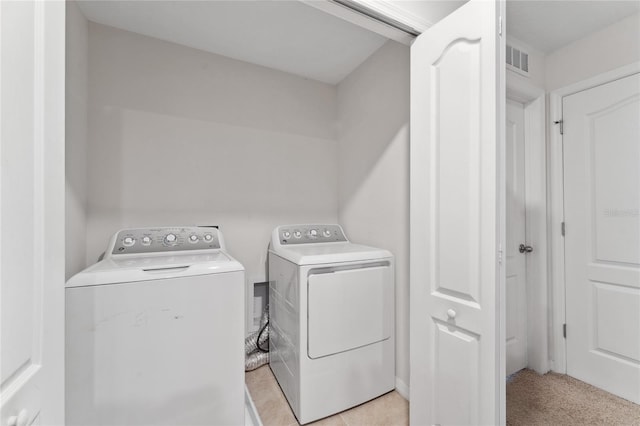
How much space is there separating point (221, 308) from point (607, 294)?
2454 millimetres

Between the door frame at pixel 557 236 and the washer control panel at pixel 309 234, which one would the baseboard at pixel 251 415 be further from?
the door frame at pixel 557 236

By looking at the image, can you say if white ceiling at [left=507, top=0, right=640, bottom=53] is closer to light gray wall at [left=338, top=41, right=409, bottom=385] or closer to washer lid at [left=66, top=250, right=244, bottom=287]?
light gray wall at [left=338, top=41, right=409, bottom=385]

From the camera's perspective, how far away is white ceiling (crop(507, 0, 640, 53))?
1594 millimetres

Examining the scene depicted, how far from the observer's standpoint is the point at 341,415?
165 centimetres

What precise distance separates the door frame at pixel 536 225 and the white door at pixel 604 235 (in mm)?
138

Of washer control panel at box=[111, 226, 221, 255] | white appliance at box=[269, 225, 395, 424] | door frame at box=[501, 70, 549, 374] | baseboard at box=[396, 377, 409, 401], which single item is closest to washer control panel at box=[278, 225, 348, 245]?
white appliance at box=[269, 225, 395, 424]

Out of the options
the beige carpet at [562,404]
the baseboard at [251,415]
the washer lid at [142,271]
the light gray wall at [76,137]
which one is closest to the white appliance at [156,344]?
the washer lid at [142,271]

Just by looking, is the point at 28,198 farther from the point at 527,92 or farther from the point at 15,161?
the point at 527,92

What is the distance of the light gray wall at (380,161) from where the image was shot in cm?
182

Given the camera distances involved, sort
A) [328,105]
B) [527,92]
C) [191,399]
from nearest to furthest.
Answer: [191,399] < [527,92] < [328,105]

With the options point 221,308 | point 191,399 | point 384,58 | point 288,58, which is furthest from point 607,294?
point 288,58

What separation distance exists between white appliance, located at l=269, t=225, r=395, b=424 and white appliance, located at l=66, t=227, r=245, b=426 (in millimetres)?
385

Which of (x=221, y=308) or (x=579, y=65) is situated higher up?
(x=579, y=65)

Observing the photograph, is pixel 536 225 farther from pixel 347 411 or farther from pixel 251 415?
pixel 251 415
